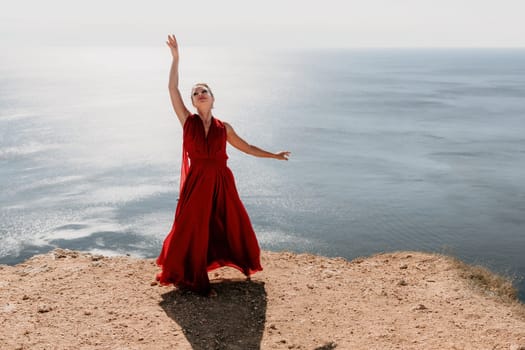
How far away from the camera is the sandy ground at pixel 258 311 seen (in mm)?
5699

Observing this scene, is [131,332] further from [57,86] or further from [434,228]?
[57,86]

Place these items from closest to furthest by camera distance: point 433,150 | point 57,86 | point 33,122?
point 433,150
point 33,122
point 57,86

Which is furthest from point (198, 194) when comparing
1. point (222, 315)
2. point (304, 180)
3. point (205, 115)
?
point (304, 180)

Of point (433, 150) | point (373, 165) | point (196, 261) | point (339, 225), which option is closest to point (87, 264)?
point (196, 261)

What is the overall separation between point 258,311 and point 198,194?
5.29 feet

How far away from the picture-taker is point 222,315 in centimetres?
622

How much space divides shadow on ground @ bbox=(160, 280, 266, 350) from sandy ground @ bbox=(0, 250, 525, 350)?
12 mm

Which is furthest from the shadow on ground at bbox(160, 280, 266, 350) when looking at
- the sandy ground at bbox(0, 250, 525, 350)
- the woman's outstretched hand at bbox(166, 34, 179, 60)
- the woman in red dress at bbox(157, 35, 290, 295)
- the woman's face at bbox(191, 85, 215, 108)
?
the woman's outstretched hand at bbox(166, 34, 179, 60)

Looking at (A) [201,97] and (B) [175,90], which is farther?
(B) [175,90]

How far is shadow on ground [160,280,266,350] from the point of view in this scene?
569cm

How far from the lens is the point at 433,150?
3741cm

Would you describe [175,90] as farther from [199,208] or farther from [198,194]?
[199,208]

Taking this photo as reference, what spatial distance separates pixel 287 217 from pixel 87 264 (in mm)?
15956

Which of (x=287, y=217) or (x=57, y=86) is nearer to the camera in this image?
(x=287, y=217)
